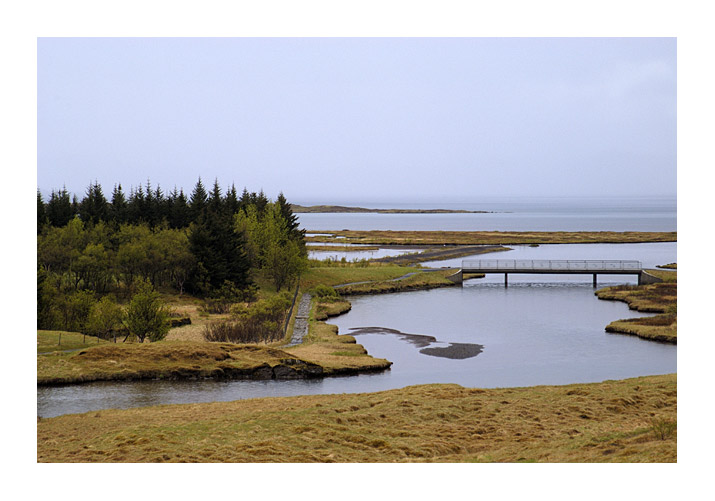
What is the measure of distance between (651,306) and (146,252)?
38173 mm

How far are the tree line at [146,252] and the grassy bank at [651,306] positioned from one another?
88.0 feet

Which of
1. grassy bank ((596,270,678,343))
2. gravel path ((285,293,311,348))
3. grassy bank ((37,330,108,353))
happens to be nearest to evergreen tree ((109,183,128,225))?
gravel path ((285,293,311,348))

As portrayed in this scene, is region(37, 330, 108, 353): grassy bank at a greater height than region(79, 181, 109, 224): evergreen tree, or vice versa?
region(79, 181, 109, 224): evergreen tree

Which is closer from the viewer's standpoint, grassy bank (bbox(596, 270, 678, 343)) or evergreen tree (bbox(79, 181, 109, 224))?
grassy bank (bbox(596, 270, 678, 343))

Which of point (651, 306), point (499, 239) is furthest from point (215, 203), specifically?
point (499, 239)

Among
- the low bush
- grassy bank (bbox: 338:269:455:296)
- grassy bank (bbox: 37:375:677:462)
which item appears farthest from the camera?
grassy bank (bbox: 338:269:455:296)

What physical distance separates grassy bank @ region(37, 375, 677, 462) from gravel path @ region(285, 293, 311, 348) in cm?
1527

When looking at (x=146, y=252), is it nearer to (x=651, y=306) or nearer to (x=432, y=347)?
(x=432, y=347)

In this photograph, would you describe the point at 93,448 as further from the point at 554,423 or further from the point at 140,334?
the point at 140,334

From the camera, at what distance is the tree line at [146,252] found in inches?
1793

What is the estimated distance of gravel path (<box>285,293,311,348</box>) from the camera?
127 ft

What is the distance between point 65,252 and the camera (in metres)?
45.7

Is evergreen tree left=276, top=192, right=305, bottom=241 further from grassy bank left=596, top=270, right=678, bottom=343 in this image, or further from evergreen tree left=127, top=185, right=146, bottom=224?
grassy bank left=596, top=270, right=678, bottom=343

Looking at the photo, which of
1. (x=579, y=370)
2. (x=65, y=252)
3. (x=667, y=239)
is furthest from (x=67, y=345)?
(x=667, y=239)
